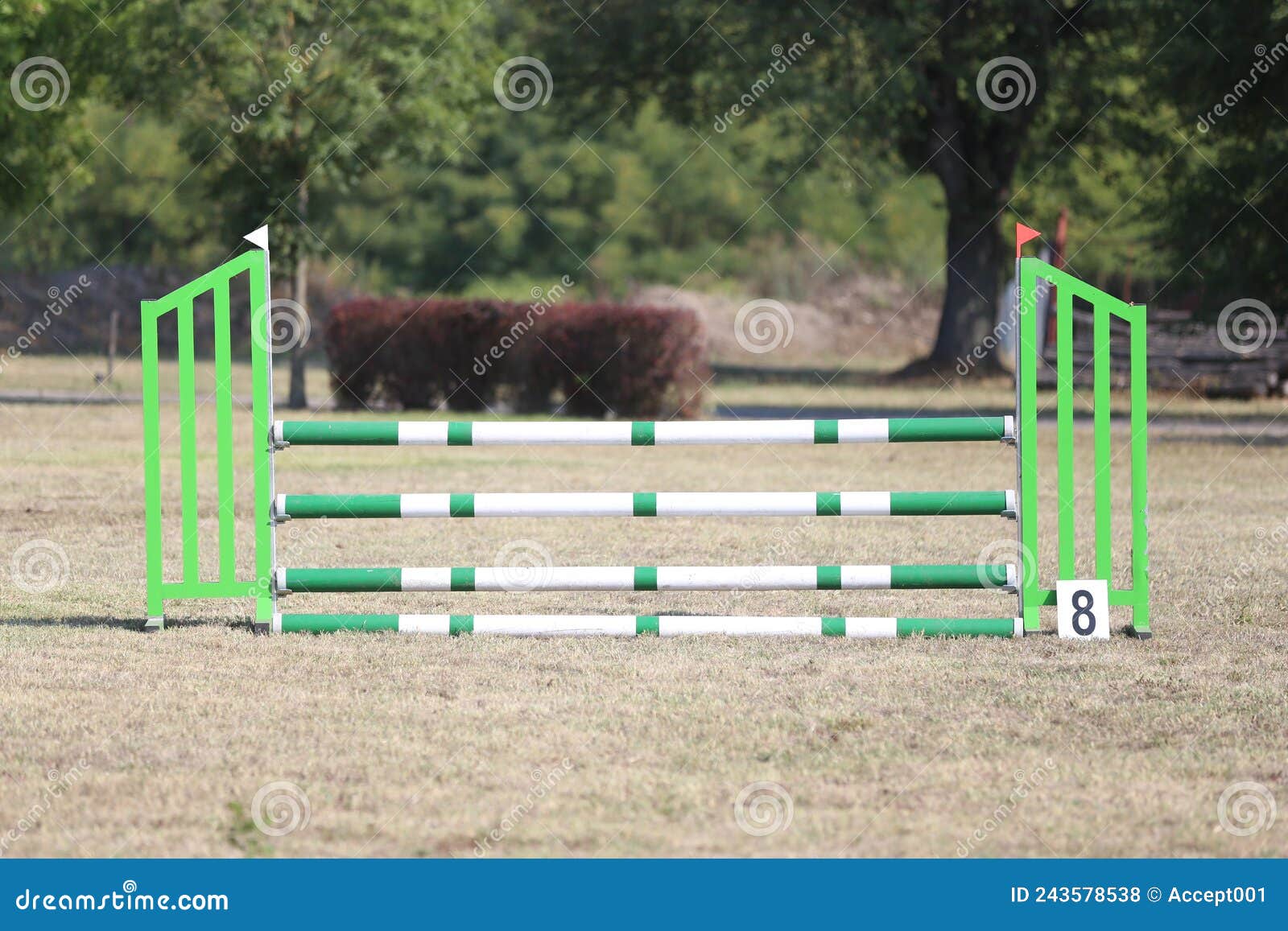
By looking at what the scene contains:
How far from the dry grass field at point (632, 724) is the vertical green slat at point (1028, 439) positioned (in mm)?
224

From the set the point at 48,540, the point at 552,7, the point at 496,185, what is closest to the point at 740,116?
the point at 552,7

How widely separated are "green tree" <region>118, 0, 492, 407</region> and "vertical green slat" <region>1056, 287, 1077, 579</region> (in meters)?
15.0

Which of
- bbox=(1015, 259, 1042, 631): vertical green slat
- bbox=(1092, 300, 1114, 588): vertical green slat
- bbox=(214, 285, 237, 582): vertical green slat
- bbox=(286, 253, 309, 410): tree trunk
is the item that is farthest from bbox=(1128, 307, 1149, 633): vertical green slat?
bbox=(286, 253, 309, 410): tree trunk

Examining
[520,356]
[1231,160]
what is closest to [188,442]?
[520,356]

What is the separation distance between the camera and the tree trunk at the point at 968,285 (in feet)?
92.8

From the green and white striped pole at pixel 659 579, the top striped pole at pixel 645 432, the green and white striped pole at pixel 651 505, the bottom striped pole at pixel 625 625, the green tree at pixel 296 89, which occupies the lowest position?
the bottom striped pole at pixel 625 625

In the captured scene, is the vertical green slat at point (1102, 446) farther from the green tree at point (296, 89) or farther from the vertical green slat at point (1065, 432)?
the green tree at point (296, 89)

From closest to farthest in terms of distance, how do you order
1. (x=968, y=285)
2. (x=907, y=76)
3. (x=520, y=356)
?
(x=520, y=356)
(x=907, y=76)
(x=968, y=285)

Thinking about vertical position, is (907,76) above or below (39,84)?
above

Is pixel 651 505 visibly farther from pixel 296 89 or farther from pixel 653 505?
pixel 296 89

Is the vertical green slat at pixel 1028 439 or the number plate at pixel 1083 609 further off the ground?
the vertical green slat at pixel 1028 439

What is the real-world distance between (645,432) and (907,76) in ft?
65.8

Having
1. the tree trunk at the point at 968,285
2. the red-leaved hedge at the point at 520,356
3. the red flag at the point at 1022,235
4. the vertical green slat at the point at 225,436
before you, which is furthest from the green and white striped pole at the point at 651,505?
the tree trunk at the point at 968,285

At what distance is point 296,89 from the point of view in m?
20.3
